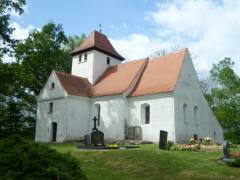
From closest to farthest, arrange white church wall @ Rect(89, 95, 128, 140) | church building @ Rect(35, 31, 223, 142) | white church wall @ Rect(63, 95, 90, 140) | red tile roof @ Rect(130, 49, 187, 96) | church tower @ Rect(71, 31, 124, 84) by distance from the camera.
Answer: church building @ Rect(35, 31, 223, 142), red tile roof @ Rect(130, 49, 187, 96), white church wall @ Rect(89, 95, 128, 140), white church wall @ Rect(63, 95, 90, 140), church tower @ Rect(71, 31, 124, 84)

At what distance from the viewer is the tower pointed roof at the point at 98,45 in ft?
120

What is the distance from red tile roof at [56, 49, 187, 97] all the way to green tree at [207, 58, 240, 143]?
52.6 feet

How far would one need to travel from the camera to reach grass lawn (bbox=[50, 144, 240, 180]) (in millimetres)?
11177

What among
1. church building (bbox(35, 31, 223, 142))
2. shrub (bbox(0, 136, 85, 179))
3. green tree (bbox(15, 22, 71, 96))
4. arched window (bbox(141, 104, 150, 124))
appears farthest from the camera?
green tree (bbox(15, 22, 71, 96))

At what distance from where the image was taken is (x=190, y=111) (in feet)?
96.4

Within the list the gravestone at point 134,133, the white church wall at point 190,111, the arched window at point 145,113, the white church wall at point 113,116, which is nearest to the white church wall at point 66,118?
the white church wall at point 113,116

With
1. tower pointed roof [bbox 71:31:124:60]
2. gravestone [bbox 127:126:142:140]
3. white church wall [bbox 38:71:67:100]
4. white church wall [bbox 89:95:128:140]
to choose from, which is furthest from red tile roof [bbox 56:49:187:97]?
gravestone [bbox 127:126:142:140]

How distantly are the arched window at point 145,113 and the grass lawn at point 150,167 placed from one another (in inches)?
540

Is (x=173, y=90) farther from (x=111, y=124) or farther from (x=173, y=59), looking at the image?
(x=111, y=124)

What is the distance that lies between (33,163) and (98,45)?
3097 cm

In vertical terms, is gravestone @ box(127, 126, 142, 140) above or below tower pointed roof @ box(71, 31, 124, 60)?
below

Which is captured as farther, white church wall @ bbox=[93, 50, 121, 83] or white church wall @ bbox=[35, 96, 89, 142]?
white church wall @ bbox=[93, 50, 121, 83]

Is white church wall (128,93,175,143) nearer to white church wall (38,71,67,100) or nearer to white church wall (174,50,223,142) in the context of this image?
white church wall (174,50,223,142)

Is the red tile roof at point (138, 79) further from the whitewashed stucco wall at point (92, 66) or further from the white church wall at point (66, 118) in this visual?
the white church wall at point (66, 118)
